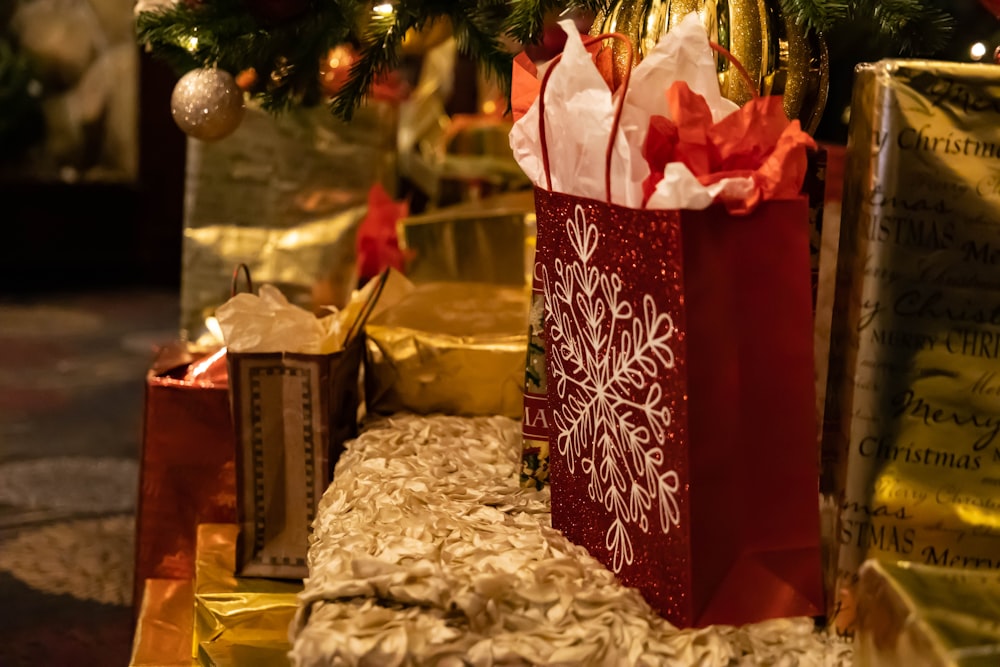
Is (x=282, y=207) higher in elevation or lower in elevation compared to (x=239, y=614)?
higher

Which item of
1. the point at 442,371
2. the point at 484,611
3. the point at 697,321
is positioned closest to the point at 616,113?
the point at 697,321

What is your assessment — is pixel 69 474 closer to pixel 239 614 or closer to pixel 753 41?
pixel 239 614

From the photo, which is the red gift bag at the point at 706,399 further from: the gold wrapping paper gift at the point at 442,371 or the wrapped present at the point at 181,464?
the wrapped present at the point at 181,464

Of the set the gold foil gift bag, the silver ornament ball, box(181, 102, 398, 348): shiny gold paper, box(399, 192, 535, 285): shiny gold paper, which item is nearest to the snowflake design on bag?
the gold foil gift bag

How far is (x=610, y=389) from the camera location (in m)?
0.66

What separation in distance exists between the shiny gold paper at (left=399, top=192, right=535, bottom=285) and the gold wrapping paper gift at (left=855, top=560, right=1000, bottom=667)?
35.0 inches

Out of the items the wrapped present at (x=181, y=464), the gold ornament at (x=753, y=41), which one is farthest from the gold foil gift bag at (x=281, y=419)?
the gold ornament at (x=753, y=41)

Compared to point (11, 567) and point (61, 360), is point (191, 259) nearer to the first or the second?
point (11, 567)

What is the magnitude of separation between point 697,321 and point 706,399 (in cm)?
5

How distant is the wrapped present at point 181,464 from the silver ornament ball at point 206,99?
262 millimetres

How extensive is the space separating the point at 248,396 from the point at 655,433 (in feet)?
1.52

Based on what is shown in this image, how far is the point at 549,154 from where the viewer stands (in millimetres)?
685

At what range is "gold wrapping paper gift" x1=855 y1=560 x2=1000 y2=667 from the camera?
51 centimetres

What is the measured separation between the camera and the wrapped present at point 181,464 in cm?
111
